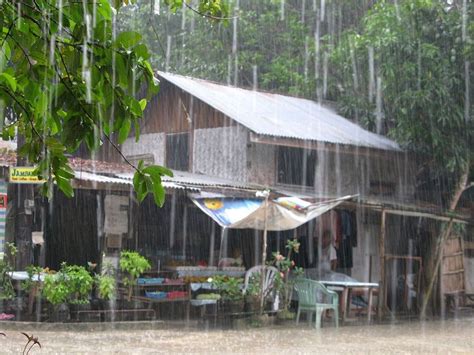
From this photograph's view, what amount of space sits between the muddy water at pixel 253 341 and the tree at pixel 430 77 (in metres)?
4.01

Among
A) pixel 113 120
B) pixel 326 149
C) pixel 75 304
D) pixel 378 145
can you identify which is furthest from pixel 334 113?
pixel 113 120

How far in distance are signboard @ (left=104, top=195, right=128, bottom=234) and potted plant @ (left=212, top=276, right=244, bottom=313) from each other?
1970 millimetres

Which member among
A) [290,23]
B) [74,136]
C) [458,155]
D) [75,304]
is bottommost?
[75,304]

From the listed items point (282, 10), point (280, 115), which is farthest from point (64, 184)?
point (282, 10)

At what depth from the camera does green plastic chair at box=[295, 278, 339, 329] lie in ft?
43.7

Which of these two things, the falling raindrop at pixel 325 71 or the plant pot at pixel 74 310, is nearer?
Result: the plant pot at pixel 74 310

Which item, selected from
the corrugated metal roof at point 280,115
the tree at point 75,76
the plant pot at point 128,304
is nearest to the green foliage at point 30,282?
the plant pot at point 128,304

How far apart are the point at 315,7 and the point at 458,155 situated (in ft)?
34.4

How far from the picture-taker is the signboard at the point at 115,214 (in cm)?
1374

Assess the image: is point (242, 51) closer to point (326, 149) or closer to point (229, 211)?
point (326, 149)

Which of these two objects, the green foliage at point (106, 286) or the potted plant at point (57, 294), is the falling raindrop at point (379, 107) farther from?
the potted plant at point (57, 294)

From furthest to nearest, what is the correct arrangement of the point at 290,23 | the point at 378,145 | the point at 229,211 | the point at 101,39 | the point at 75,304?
1. the point at 290,23
2. the point at 378,145
3. the point at 229,211
4. the point at 75,304
5. the point at 101,39

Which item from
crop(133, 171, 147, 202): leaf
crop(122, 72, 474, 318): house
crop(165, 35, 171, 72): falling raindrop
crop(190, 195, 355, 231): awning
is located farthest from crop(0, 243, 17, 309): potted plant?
crop(165, 35, 171, 72): falling raindrop

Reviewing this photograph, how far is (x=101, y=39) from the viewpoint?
2869 millimetres
